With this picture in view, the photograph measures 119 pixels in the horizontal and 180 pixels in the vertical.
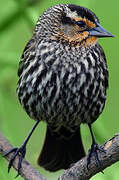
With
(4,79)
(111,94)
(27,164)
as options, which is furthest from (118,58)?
(27,164)

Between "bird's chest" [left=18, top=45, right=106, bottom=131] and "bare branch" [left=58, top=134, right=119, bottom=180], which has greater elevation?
"bird's chest" [left=18, top=45, right=106, bottom=131]

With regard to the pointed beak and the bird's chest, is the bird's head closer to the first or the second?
the pointed beak

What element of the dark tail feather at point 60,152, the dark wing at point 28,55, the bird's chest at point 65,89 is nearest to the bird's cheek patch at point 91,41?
the bird's chest at point 65,89

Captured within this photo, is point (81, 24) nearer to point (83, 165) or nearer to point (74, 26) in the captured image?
point (74, 26)

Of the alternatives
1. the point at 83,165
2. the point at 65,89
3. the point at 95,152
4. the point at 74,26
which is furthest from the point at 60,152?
the point at 83,165

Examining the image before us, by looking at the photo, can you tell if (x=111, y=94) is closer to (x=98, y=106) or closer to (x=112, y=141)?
(x=98, y=106)

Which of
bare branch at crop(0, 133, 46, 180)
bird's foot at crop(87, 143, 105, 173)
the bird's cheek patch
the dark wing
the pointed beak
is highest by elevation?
the dark wing

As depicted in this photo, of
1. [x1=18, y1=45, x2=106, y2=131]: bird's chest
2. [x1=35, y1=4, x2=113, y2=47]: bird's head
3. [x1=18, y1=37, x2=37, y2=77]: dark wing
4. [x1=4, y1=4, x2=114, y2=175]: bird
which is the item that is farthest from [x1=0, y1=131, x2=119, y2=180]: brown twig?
[x1=35, y1=4, x2=113, y2=47]: bird's head
